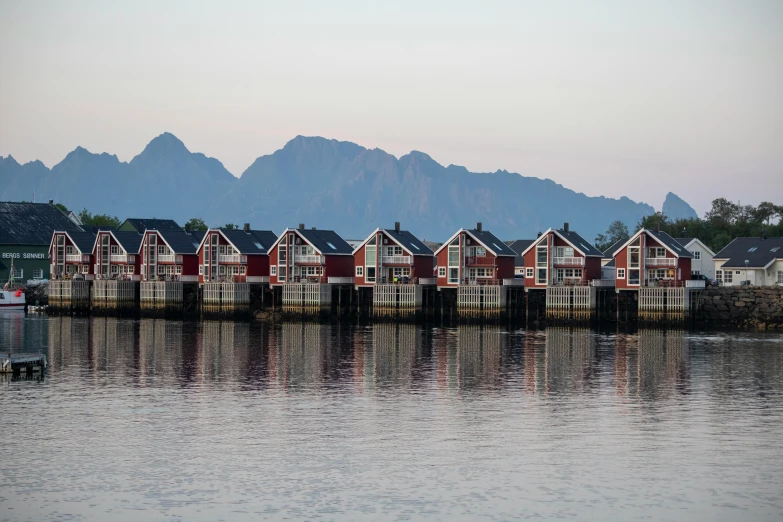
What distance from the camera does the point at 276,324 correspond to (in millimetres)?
99812

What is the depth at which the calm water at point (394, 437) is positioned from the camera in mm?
29344

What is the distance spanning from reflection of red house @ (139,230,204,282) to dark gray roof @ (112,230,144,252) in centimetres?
280

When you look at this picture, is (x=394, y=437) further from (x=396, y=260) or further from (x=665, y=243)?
(x=396, y=260)

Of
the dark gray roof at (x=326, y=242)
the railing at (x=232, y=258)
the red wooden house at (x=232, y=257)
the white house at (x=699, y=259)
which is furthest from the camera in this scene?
the white house at (x=699, y=259)

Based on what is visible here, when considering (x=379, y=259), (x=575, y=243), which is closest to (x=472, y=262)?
(x=379, y=259)

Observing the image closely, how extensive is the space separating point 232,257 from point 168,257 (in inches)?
379

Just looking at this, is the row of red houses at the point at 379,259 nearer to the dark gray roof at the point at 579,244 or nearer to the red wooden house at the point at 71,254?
the dark gray roof at the point at 579,244

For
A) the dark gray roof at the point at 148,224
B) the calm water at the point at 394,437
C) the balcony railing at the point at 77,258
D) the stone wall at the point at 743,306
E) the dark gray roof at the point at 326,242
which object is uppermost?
the dark gray roof at the point at 148,224

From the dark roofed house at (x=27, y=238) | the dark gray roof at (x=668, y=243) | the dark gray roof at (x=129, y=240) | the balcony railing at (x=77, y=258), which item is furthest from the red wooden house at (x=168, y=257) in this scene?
the dark gray roof at (x=668, y=243)

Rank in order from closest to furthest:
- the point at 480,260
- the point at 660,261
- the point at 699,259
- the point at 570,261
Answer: the point at 660,261
the point at 570,261
the point at 480,260
the point at 699,259

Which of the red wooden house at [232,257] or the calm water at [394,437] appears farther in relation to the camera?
the red wooden house at [232,257]

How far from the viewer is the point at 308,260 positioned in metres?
108

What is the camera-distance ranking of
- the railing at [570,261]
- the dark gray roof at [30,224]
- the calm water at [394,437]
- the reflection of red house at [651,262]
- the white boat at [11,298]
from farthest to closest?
the dark gray roof at [30,224] → the white boat at [11,298] → the railing at [570,261] → the reflection of red house at [651,262] → the calm water at [394,437]

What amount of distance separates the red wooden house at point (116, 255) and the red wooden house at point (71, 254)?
3.63 feet
